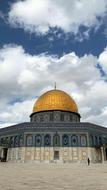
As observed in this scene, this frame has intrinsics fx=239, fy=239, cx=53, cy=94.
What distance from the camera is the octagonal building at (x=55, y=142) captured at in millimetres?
40406

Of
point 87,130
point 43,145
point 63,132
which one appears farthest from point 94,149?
point 43,145

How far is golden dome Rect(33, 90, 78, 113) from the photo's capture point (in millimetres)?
47938

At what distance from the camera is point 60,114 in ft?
155

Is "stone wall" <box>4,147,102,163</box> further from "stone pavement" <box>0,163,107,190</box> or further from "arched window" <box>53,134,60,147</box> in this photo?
"stone pavement" <box>0,163,107,190</box>

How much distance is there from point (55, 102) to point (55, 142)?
9.51 metres

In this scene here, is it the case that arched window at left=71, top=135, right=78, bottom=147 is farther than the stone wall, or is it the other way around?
arched window at left=71, top=135, right=78, bottom=147

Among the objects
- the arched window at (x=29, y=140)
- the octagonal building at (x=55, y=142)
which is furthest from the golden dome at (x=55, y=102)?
the arched window at (x=29, y=140)

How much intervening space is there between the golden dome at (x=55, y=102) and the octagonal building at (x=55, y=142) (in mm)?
3215

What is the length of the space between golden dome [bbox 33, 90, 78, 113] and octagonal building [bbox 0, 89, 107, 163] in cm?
322

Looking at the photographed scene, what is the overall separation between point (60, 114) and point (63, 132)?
5.94 meters

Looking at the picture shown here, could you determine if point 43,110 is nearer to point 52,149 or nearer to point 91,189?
point 52,149

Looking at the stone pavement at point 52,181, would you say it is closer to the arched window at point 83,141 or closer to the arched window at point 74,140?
the arched window at point 74,140

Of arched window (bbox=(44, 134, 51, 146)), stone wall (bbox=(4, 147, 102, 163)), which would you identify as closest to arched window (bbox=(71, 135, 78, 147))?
stone wall (bbox=(4, 147, 102, 163))

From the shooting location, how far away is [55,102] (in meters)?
48.3
